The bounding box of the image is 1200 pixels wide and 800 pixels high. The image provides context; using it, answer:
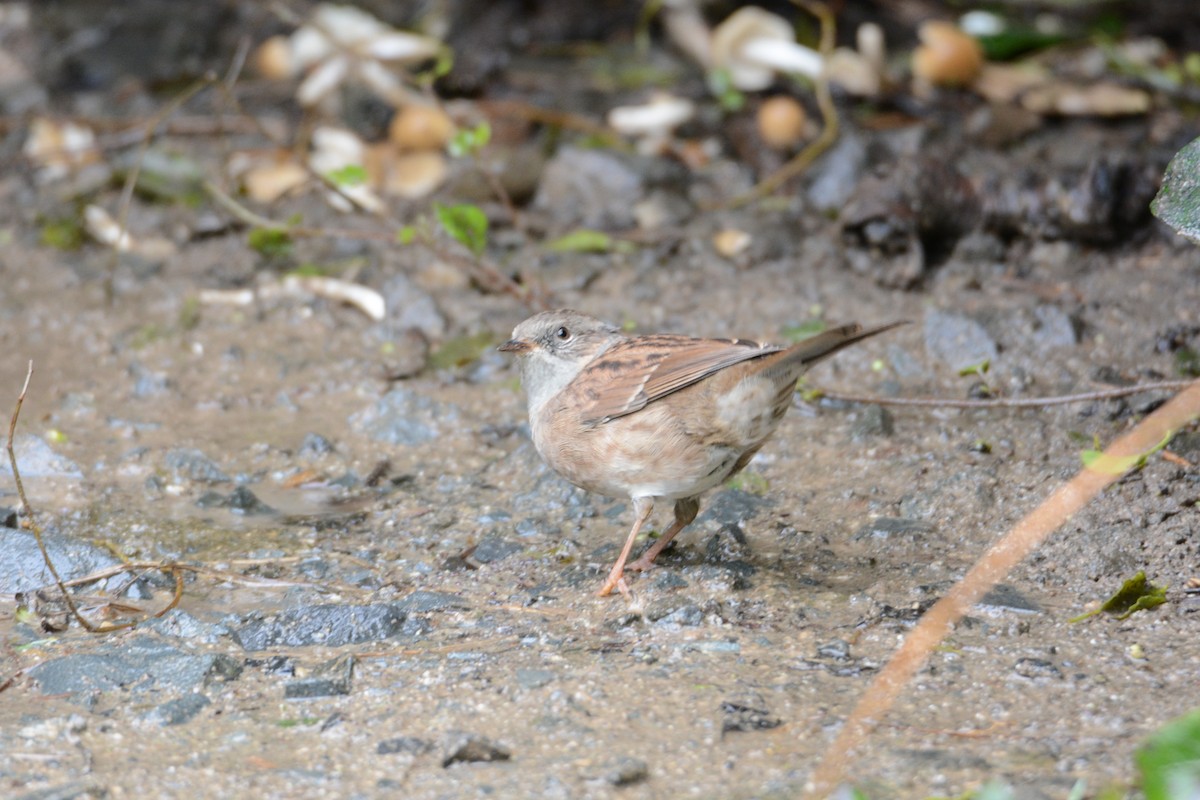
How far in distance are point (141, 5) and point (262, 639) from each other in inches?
302

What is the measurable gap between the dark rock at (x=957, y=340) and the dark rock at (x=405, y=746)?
364cm

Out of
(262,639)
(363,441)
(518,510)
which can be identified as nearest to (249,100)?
→ (363,441)

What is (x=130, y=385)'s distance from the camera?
6.40 meters

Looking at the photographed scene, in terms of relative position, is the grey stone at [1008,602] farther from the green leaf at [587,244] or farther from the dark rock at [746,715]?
the green leaf at [587,244]

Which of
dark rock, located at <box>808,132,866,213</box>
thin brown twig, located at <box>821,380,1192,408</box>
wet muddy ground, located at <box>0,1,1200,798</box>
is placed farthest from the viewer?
dark rock, located at <box>808,132,866,213</box>

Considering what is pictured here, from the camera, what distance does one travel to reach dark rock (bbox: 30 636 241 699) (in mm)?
3957

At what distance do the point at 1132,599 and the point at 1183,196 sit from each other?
4.46 feet

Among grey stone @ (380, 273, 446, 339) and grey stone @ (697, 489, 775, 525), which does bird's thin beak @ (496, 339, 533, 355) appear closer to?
grey stone @ (697, 489, 775, 525)

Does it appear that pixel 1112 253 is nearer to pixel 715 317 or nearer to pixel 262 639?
pixel 715 317


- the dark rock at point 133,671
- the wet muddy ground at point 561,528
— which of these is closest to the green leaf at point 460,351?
the wet muddy ground at point 561,528

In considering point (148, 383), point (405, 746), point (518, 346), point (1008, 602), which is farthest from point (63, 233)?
point (1008, 602)

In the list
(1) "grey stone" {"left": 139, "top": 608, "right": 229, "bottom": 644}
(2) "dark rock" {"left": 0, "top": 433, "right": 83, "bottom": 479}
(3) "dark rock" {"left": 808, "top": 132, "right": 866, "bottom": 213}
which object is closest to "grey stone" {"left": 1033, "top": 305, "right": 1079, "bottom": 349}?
(3) "dark rock" {"left": 808, "top": 132, "right": 866, "bottom": 213}

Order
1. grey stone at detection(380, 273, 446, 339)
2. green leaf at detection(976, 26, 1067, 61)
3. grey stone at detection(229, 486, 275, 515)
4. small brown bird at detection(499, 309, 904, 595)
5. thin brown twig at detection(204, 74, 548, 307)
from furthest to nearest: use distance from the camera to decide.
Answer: green leaf at detection(976, 26, 1067, 61) → grey stone at detection(380, 273, 446, 339) → thin brown twig at detection(204, 74, 548, 307) → grey stone at detection(229, 486, 275, 515) → small brown bird at detection(499, 309, 904, 595)

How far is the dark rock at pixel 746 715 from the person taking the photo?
11.9ft
